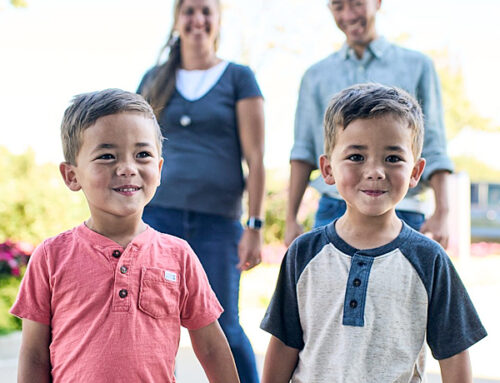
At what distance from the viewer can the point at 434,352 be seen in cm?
186

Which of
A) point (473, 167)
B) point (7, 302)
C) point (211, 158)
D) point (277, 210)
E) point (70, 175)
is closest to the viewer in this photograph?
point (70, 175)

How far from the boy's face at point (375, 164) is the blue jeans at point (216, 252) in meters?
1.02

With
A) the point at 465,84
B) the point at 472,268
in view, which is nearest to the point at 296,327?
the point at 472,268

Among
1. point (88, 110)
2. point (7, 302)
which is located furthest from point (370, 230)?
point (7, 302)

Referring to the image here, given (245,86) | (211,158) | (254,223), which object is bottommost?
(254,223)

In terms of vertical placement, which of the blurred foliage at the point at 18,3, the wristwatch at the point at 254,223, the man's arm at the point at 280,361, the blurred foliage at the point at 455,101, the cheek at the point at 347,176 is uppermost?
the blurred foliage at the point at 455,101

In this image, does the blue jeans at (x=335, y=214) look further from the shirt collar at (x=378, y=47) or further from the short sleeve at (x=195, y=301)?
the short sleeve at (x=195, y=301)

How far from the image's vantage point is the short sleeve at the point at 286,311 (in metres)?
1.99

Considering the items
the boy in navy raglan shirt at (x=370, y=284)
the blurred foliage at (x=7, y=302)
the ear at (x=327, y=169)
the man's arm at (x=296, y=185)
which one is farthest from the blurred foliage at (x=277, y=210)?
the boy in navy raglan shirt at (x=370, y=284)

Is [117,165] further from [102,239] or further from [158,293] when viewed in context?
[158,293]

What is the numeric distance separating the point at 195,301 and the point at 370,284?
52cm

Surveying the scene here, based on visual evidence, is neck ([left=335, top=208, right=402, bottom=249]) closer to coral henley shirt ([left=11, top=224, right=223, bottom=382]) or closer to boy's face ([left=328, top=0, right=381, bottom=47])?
coral henley shirt ([left=11, top=224, right=223, bottom=382])

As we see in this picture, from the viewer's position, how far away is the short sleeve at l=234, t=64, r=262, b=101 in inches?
116

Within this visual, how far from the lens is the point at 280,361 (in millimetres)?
2021
